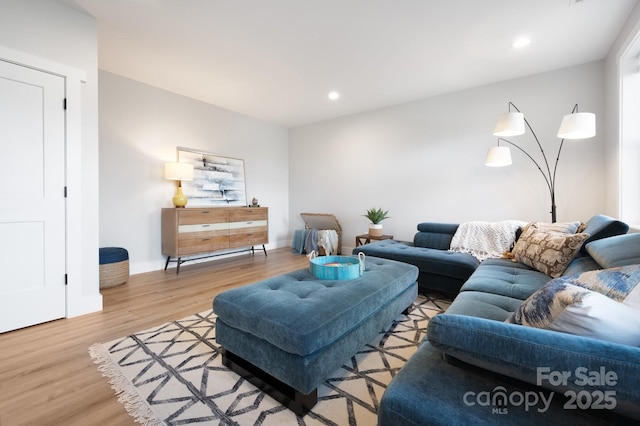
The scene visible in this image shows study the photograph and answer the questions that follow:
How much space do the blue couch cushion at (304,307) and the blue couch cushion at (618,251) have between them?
44.3 inches

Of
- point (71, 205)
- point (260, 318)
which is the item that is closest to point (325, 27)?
point (260, 318)

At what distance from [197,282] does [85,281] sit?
1.09 meters

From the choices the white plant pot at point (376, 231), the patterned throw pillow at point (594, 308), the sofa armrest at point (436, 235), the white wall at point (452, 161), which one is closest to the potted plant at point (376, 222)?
the white plant pot at point (376, 231)

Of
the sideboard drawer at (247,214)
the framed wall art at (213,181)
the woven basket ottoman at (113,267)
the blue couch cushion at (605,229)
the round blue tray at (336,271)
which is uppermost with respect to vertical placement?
the framed wall art at (213,181)

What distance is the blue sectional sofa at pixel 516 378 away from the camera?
60 centimetres

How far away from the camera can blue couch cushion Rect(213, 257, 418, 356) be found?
1.24 metres

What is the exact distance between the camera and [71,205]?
2252 mm

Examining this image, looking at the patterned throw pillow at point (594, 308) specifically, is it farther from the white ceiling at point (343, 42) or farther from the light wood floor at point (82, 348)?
the white ceiling at point (343, 42)

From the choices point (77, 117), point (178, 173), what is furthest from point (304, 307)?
point (178, 173)

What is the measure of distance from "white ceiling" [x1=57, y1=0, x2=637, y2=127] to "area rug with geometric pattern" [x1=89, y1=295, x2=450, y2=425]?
2.62 metres

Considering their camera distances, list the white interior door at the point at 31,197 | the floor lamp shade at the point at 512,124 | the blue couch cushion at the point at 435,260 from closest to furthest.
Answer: the white interior door at the point at 31,197, the floor lamp shade at the point at 512,124, the blue couch cushion at the point at 435,260

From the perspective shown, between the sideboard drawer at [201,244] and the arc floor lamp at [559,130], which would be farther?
the sideboard drawer at [201,244]

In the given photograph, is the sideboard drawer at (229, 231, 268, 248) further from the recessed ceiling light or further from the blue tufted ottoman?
the recessed ceiling light

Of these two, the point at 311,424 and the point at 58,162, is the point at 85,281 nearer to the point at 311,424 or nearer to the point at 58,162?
the point at 58,162
